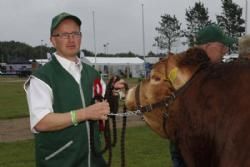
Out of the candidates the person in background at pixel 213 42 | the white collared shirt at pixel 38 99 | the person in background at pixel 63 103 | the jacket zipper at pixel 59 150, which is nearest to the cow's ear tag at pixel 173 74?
the person in background at pixel 63 103

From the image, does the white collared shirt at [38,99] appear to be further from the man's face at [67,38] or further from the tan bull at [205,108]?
the tan bull at [205,108]

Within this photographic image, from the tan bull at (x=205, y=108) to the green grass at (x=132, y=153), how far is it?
721 cm

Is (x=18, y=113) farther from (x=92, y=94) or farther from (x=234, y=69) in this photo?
(x=234, y=69)

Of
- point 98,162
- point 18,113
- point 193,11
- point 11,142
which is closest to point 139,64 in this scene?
A: point 193,11

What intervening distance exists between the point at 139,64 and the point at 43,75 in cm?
7882

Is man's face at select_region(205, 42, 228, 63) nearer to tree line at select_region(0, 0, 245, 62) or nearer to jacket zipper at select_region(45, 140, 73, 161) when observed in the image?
jacket zipper at select_region(45, 140, 73, 161)

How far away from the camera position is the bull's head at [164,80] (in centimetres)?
267

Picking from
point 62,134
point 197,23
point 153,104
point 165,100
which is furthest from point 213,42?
point 197,23

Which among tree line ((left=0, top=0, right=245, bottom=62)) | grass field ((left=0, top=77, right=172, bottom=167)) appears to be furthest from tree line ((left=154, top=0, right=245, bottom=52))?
grass field ((left=0, top=77, right=172, bottom=167))

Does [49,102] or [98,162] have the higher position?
[49,102]

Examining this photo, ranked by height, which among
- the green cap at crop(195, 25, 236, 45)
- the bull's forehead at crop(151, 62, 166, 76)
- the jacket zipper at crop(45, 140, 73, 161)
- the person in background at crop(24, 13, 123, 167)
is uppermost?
the green cap at crop(195, 25, 236, 45)

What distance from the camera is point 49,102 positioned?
384cm

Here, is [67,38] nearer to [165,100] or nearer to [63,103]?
[63,103]

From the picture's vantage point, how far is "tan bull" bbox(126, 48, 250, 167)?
7.67 feet
